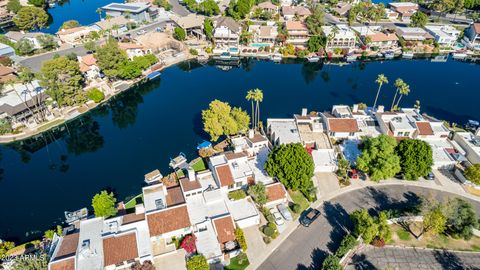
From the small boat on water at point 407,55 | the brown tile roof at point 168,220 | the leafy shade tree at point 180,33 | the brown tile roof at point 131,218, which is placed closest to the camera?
the brown tile roof at point 168,220

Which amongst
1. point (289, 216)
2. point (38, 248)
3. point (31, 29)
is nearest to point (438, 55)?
point (289, 216)

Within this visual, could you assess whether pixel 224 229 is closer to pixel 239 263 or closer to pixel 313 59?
pixel 239 263

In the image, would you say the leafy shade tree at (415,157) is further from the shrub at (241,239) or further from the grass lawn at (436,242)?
the shrub at (241,239)

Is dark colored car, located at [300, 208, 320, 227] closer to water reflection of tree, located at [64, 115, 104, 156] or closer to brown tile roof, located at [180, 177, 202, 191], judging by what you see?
brown tile roof, located at [180, 177, 202, 191]

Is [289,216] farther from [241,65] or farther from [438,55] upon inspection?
[438,55]

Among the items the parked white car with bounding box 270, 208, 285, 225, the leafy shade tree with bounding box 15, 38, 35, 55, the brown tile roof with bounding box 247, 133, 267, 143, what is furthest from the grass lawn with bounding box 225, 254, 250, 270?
the leafy shade tree with bounding box 15, 38, 35, 55

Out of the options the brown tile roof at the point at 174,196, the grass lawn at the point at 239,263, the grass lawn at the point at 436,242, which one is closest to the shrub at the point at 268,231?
the grass lawn at the point at 239,263
